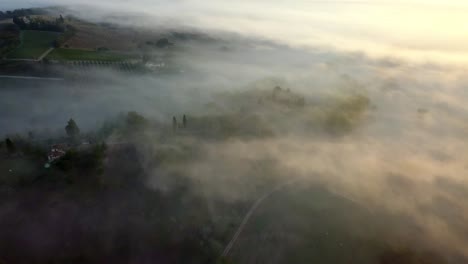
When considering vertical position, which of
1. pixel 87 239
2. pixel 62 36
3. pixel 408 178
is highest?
pixel 62 36

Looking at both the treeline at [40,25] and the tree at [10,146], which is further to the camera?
the treeline at [40,25]

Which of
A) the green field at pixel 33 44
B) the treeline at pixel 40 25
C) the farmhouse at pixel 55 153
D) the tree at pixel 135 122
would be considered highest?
the treeline at pixel 40 25

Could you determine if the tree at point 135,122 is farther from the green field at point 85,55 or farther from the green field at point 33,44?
the green field at point 33,44

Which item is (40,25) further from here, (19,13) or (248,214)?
(248,214)

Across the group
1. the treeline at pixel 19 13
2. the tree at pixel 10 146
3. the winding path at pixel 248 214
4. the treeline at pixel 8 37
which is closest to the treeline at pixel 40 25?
the treeline at pixel 8 37

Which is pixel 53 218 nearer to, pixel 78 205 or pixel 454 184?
pixel 78 205

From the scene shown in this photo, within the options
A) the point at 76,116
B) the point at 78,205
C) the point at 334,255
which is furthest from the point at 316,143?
the point at 76,116

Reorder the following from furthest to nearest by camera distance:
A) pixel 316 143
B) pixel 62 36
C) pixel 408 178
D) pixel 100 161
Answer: pixel 62 36 < pixel 316 143 < pixel 408 178 < pixel 100 161
